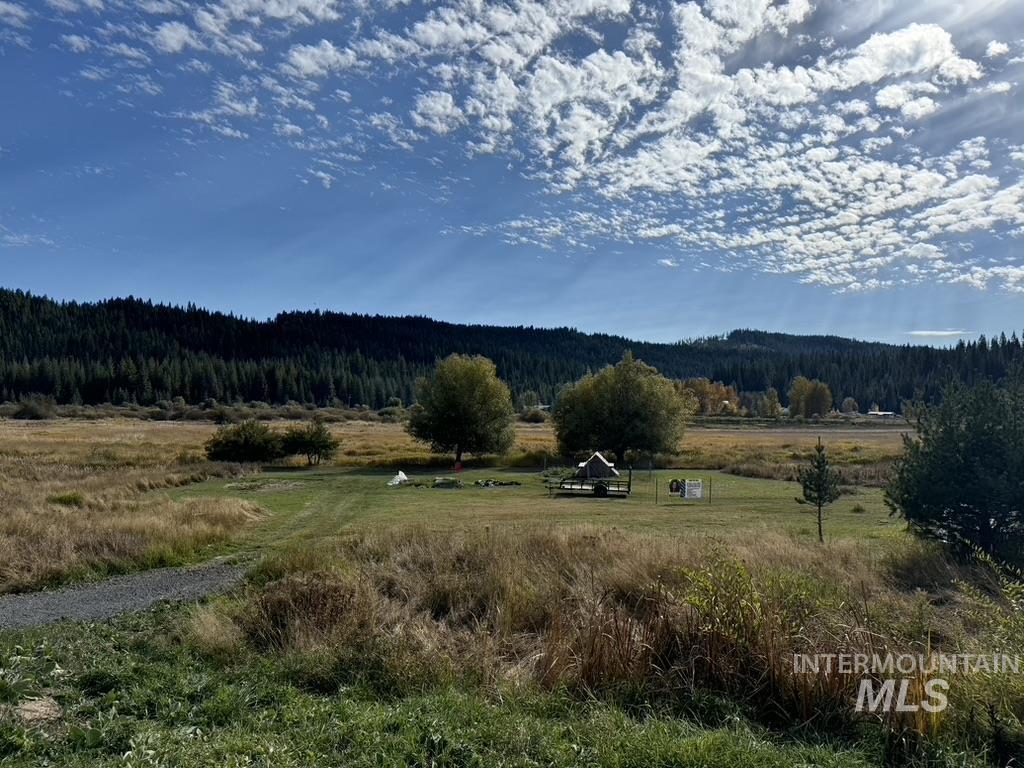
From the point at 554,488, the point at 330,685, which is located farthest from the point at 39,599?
the point at 554,488

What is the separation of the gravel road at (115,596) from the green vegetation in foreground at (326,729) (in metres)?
3.49

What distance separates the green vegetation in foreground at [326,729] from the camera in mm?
4918

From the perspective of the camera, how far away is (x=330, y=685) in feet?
22.1

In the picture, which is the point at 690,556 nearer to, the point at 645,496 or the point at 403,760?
the point at 403,760

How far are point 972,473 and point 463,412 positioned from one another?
1511 inches

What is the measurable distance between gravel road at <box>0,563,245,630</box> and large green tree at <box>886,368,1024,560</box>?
557 inches

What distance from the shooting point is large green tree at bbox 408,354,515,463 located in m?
49.0

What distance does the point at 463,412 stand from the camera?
161 feet

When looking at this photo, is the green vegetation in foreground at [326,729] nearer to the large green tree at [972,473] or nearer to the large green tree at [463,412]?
the large green tree at [972,473]

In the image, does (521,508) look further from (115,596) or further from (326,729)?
(326,729)

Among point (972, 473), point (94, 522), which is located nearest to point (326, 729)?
point (972, 473)

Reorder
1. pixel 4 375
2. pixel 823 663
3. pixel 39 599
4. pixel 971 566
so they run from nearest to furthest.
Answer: pixel 823 663
pixel 39 599
pixel 971 566
pixel 4 375

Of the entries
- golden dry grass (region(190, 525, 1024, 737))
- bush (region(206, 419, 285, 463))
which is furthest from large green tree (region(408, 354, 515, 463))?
golden dry grass (region(190, 525, 1024, 737))

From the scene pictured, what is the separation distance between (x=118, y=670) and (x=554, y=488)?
90.9ft
